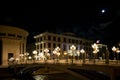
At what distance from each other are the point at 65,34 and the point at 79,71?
56.6m

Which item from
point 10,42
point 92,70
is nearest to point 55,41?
Answer: point 10,42

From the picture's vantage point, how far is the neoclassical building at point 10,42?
68312 mm

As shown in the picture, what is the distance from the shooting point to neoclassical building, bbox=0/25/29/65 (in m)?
68.3

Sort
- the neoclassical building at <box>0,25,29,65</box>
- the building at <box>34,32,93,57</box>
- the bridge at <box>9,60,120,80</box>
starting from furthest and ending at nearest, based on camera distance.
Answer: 1. the building at <box>34,32,93,57</box>
2. the neoclassical building at <box>0,25,29,65</box>
3. the bridge at <box>9,60,120,80</box>

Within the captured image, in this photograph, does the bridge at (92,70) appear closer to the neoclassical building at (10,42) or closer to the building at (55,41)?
the neoclassical building at (10,42)

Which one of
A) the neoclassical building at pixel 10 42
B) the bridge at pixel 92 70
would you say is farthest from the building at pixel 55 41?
the bridge at pixel 92 70

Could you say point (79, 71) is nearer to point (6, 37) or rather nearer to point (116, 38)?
point (116, 38)

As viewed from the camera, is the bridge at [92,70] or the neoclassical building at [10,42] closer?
the bridge at [92,70]

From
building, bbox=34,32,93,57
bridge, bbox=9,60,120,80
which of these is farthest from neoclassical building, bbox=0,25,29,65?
bridge, bbox=9,60,120,80

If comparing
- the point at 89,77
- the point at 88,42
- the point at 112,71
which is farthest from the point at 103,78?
the point at 88,42

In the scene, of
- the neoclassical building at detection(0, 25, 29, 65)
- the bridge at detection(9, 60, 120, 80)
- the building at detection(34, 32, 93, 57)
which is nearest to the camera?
the bridge at detection(9, 60, 120, 80)

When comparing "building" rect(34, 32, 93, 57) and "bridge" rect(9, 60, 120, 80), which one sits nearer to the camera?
"bridge" rect(9, 60, 120, 80)

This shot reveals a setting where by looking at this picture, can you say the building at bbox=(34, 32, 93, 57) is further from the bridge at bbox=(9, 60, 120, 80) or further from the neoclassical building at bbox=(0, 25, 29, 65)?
the bridge at bbox=(9, 60, 120, 80)

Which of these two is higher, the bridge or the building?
the building
